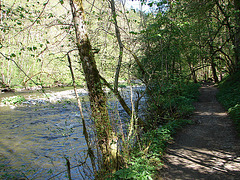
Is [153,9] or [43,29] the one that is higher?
[153,9]

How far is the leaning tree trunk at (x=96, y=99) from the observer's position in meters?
4.31

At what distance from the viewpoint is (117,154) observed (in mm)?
4500

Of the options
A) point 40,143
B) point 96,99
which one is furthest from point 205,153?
point 40,143

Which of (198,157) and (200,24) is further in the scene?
(200,24)

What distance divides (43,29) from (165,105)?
265 inches

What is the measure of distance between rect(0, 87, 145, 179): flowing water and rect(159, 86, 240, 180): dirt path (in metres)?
2.23

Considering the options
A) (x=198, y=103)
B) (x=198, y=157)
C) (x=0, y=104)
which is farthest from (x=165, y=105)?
(x=0, y=104)

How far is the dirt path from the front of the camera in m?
4.34

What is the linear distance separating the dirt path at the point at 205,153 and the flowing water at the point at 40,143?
2.23 m

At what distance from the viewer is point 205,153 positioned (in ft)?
17.4

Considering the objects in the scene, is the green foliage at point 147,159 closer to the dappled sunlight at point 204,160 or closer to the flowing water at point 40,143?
the dappled sunlight at point 204,160

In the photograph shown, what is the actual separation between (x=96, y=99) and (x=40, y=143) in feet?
18.5

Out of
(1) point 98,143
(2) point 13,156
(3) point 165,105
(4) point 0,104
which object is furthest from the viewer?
(4) point 0,104

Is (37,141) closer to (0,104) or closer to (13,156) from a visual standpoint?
(13,156)
